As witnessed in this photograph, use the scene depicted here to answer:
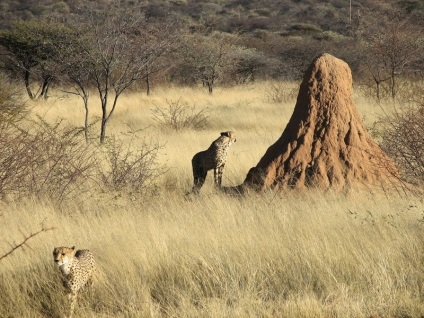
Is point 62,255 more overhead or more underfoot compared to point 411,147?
more underfoot

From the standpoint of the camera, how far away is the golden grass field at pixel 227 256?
15.6 feet

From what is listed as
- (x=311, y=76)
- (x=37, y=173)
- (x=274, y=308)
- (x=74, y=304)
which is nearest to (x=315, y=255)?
(x=274, y=308)

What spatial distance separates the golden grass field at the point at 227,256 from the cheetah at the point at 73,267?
0.20 metres

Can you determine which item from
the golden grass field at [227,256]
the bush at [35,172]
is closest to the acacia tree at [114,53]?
the bush at [35,172]

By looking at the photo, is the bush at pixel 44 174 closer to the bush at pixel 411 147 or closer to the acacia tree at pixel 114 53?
the bush at pixel 411 147

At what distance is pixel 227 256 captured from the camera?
5430mm

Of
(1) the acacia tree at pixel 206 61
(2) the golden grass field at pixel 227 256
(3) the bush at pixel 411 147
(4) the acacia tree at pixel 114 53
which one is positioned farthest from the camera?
(1) the acacia tree at pixel 206 61

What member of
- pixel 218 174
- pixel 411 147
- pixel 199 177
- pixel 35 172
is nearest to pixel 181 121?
pixel 199 177

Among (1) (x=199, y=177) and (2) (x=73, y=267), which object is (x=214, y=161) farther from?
(2) (x=73, y=267)

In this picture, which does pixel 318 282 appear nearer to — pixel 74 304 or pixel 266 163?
pixel 74 304

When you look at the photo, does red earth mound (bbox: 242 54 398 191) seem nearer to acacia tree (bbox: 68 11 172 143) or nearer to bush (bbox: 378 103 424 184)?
bush (bbox: 378 103 424 184)

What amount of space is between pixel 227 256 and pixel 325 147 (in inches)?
116

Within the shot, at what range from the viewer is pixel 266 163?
8.26 meters

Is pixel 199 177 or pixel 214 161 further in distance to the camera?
pixel 199 177
